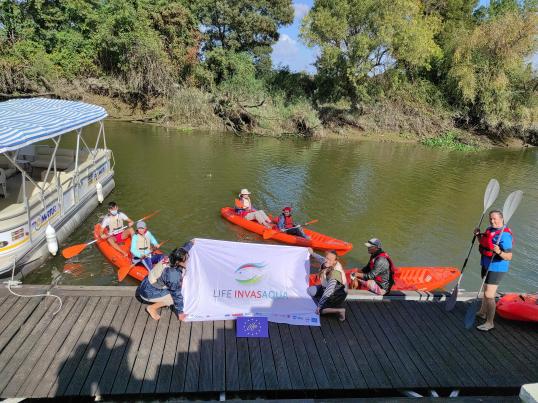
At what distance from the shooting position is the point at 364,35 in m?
31.2

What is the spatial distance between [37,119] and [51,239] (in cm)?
345

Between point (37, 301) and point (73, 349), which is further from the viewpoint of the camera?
point (37, 301)

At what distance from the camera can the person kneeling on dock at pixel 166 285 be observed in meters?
6.95

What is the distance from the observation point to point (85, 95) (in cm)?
3609

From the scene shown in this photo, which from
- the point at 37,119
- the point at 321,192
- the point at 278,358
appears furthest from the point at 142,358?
the point at 321,192

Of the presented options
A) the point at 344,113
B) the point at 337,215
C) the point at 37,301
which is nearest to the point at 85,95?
the point at 344,113

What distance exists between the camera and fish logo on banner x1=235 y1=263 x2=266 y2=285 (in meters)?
7.53

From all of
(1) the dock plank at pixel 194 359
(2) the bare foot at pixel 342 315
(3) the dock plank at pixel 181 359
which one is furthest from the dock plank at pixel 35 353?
(2) the bare foot at pixel 342 315

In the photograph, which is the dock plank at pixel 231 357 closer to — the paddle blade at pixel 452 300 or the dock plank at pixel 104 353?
the dock plank at pixel 104 353

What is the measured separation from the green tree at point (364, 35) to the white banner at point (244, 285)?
27.7 meters

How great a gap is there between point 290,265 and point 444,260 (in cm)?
760

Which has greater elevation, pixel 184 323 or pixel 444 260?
pixel 184 323

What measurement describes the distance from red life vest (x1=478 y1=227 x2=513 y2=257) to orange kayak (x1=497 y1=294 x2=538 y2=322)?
1.45m

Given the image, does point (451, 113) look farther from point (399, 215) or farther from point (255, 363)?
point (255, 363)
